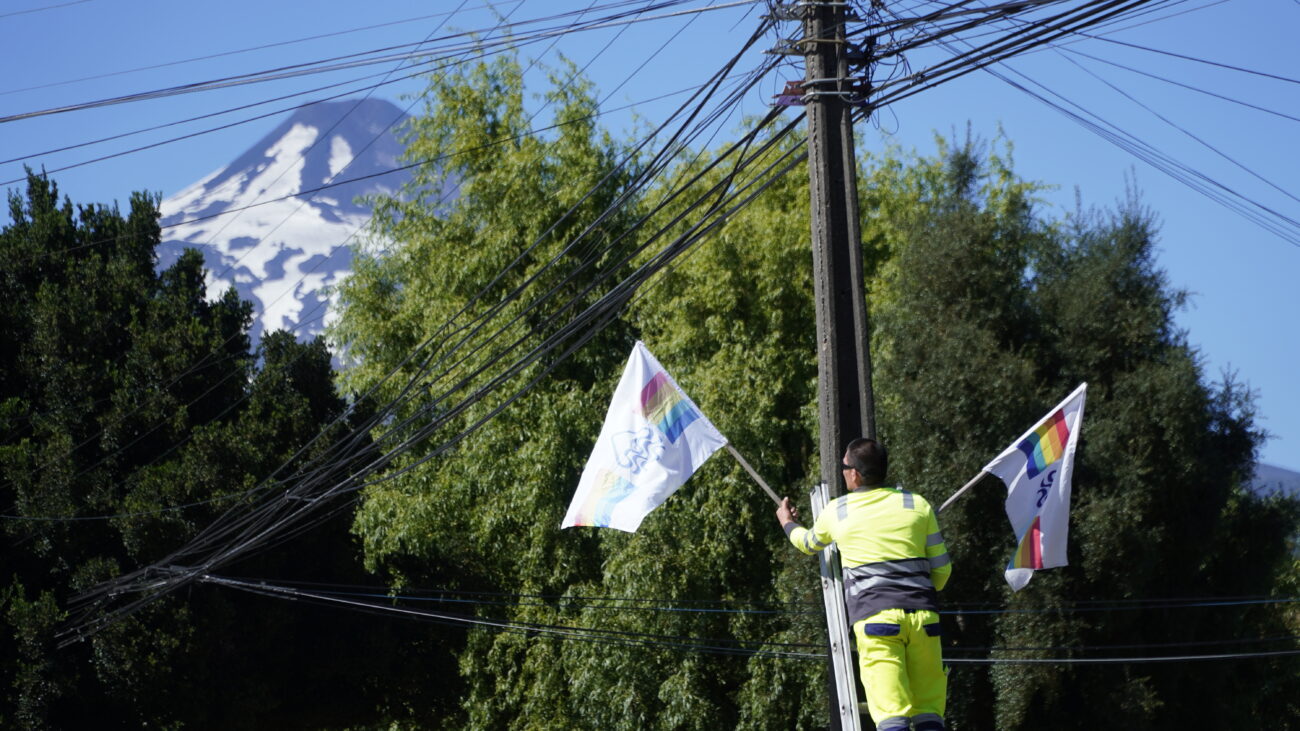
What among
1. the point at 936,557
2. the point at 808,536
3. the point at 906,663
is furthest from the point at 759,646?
the point at 906,663

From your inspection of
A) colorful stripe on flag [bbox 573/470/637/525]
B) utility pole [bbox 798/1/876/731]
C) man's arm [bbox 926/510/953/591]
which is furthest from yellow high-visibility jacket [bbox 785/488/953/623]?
colorful stripe on flag [bbox 573/470/637/525]

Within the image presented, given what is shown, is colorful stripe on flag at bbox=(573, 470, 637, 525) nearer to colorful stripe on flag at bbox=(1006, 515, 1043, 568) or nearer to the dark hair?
the dark hair

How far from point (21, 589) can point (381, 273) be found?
377 inches

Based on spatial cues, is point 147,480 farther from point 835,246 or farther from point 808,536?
point 808,536

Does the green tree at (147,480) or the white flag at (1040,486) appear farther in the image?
the green tree at (147,480)

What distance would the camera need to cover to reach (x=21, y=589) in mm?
25188

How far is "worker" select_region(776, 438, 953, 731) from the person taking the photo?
6.11m

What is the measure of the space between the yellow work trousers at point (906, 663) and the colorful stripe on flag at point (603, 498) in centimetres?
264

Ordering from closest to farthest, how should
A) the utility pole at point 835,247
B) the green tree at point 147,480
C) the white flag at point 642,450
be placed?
1. the white flag at point 642,450
2. the utility pole at point 835,247
3. the green tree at point 147,480

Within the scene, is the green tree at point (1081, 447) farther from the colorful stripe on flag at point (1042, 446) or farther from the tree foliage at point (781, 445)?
the colorful stripe on flag at point (1042, 446)

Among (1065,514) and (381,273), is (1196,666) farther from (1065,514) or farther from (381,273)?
(381,273)

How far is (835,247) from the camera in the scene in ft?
30.4

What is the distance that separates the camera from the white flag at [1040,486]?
8.79 meters

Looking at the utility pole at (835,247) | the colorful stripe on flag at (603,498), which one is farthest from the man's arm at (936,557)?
the colorful stripe on flag at (603,498)
